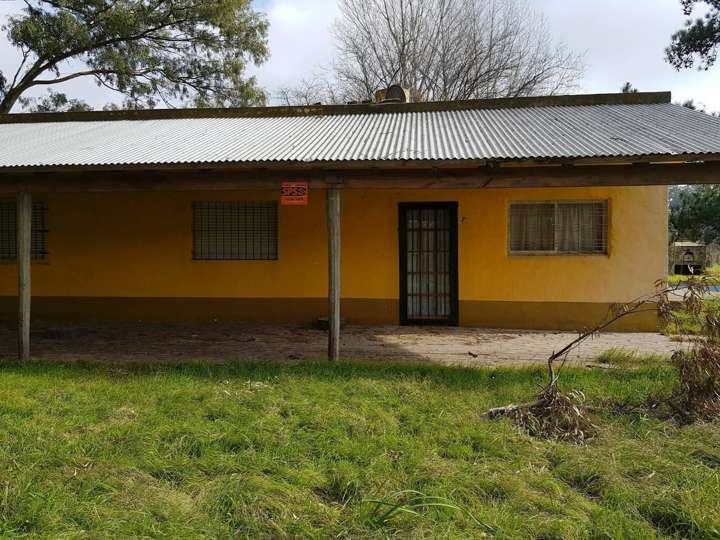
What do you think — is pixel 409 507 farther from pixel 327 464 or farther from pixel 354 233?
pixel 354 233

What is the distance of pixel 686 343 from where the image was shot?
25.8 ft

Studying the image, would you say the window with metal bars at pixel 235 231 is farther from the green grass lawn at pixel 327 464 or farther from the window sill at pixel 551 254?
the green grass lawn at pixel 327 464

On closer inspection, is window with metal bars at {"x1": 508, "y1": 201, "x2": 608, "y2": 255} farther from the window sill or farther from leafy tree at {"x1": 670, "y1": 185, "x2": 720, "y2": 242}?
leafy tree at {"x1": 670, "y1": 185, "x2": 720, "y2": 242}

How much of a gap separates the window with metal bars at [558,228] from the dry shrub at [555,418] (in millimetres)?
5061

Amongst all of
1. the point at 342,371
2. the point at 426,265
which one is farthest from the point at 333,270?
the point at 426,265

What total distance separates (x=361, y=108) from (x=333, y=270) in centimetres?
484

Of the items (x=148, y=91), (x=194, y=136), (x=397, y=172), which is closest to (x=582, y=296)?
(x=397, y=172)

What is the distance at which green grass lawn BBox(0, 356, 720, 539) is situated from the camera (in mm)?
2861

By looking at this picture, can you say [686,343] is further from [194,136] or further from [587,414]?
[194,136]

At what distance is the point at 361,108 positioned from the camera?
10086mm

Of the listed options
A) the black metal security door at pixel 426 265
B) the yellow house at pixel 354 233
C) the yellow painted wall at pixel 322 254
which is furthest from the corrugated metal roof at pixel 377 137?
the black metal security door at pixel 426 265

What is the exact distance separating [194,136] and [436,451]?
6.32 metres

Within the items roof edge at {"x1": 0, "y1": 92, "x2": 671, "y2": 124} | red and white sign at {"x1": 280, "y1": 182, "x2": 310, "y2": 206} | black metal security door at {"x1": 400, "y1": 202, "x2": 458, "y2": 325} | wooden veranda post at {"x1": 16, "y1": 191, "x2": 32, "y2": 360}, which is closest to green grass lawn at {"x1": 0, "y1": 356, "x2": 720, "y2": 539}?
wooden veranda post at {"x1": 16, "y1": 191, "x2": 32, "y2": 360}

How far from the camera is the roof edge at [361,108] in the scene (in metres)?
9.51
